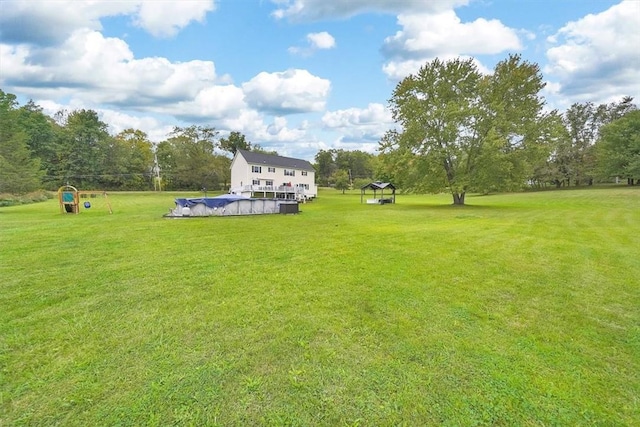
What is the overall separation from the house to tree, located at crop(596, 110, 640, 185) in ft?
131

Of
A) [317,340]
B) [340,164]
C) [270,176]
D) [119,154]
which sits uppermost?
[340,164]

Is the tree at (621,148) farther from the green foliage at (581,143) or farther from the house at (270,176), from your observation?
the house at (270,176)

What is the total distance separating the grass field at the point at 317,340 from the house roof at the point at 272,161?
30925mm

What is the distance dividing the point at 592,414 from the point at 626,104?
71.4 metres

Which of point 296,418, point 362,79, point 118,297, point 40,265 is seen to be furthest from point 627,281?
point 362,79

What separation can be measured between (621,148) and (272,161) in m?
46.1

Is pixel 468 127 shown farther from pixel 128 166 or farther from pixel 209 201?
pixel 128 166

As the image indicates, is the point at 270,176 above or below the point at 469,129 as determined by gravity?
below

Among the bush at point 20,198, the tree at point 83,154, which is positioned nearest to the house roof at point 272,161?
the bush at point 20,198

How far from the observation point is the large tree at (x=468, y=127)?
2123 cm

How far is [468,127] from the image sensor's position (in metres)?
22.0

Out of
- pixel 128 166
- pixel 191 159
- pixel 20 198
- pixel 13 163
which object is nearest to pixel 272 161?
pixel 191 159

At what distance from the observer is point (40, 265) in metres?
5.86

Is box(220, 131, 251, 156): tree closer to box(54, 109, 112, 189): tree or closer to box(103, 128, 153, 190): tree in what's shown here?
box(103, 128, 153, 190): tree
